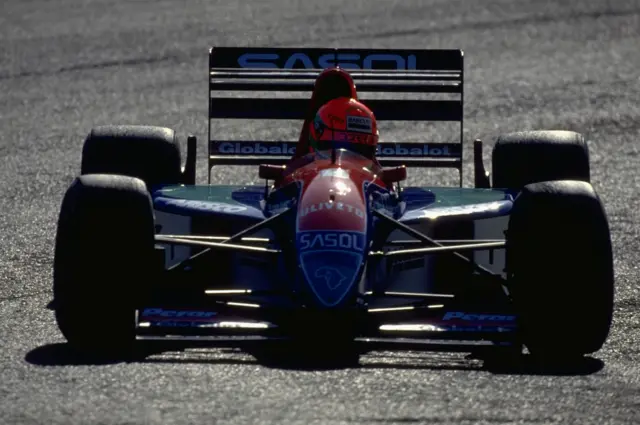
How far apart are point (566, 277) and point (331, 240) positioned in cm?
107

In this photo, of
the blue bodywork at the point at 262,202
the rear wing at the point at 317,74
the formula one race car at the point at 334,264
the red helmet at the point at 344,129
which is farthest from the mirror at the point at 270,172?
the rear wing at the point at 317,74

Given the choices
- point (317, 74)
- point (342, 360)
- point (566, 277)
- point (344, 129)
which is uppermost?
point (317, 74)

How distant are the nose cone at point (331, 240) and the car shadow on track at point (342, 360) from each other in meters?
0.31

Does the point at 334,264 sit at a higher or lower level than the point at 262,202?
lower

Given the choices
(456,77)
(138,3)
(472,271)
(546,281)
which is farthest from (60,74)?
(546,281)

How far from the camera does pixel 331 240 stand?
8391 millimetres

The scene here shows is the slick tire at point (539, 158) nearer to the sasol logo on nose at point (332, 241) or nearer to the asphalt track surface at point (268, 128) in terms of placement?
the asphalt track surface at point (268, 128)

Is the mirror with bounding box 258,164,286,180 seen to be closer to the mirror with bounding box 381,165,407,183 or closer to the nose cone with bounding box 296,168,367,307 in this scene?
the mirror with bounding box 381,165,407,183

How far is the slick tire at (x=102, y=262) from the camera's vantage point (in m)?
8.21

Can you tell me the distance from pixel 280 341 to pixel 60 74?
36.1 feet

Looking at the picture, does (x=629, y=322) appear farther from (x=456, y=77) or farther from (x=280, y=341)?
(x=456, y=77)

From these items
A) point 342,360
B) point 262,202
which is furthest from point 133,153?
point 342,360

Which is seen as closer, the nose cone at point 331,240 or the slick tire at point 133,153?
the nose cone at point 331,240

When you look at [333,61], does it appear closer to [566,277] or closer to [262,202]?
[262,202]
